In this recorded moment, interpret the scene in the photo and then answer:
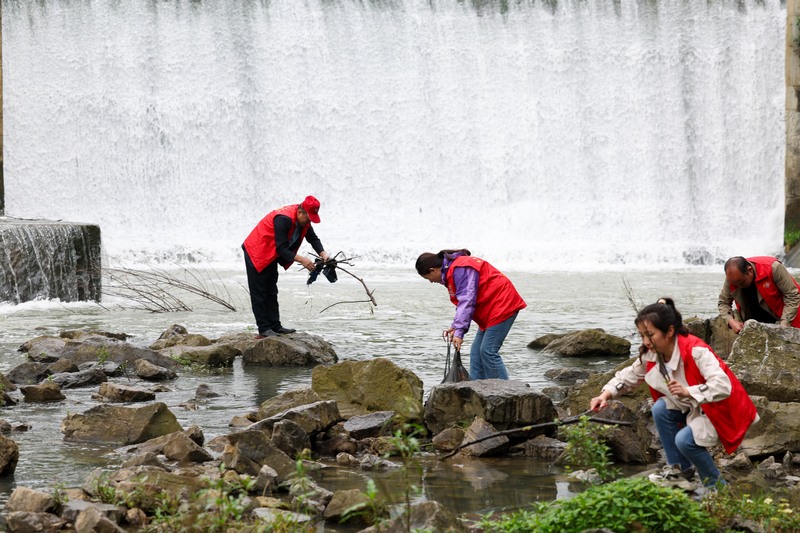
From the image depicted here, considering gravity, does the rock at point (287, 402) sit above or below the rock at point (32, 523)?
above

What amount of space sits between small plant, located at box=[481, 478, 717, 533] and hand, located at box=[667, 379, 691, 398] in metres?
0.64

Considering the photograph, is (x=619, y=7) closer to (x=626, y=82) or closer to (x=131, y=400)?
(x=626, y=82)

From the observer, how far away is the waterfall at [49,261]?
15.0 m

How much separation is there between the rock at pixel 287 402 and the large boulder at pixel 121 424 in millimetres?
647

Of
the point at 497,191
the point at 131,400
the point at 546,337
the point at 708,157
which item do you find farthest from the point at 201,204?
the point at 131,400

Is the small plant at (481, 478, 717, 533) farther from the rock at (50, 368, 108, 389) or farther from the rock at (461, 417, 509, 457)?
the rock at (50, 368, 108, 389)

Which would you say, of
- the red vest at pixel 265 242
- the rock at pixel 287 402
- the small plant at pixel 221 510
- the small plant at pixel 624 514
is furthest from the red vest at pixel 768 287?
the small plant at pixel 221 510

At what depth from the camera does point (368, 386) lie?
763cm

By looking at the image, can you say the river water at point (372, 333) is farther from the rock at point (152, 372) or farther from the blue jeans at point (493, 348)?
the blue jeans at point (493, 348)

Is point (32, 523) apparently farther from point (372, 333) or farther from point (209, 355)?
point (372, 333)

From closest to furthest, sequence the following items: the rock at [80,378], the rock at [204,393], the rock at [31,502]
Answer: the rock at [31,502], the rock at [204,393], the rock at [80,378]

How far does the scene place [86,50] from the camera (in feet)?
87.7

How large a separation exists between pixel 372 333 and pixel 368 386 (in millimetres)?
5138

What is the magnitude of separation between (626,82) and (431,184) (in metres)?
5.22
